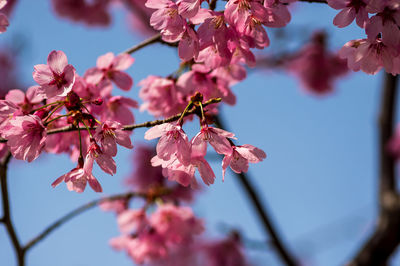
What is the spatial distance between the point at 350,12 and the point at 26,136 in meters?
0.83

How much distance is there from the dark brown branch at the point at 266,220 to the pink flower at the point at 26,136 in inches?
69.3

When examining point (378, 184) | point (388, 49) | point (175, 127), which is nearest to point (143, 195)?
point (175, 127)

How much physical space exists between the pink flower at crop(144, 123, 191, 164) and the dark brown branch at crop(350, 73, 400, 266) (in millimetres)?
2129

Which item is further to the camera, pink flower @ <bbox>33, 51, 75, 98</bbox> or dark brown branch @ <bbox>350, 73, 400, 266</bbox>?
dark brown branch @ <bbox>350, 73, 400, 266</bbox>

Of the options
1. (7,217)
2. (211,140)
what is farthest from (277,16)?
(7,217)

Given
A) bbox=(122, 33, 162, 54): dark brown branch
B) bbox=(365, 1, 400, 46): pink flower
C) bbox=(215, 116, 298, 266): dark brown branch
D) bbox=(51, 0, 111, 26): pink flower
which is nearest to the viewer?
bbox=(365, 1, 400, 46): pink flower

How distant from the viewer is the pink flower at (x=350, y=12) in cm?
92

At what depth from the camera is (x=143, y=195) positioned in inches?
82.5

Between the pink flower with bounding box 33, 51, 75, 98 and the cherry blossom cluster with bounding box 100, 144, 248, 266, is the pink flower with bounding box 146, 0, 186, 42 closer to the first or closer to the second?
the pink flower with bounding box 33, 51, 75, 98

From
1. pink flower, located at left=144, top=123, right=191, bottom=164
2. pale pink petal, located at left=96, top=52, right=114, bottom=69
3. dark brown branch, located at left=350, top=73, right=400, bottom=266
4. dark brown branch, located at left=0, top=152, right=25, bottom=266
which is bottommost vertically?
dark brown branch, located at left=350, top=73, right=400, bottom=266

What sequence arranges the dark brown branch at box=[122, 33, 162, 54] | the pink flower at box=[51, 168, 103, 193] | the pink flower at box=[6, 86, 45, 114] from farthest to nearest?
the dark brown branch at box=[122, 33, 162, 54] → the pink flower at box=[6, 86, 45, 114] → the pink flower at box=[51, 168, 103, 193]

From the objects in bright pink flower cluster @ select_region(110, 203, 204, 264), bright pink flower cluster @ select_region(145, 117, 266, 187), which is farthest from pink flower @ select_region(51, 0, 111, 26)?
bright pink flower cluster @ select_region(145, 117, 266, 187)

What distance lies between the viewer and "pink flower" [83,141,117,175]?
3.13 feet

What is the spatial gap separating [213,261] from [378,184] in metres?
1.76
